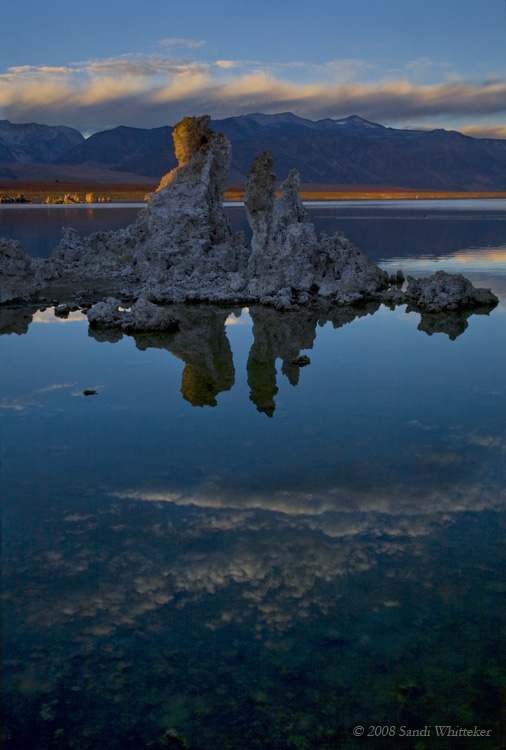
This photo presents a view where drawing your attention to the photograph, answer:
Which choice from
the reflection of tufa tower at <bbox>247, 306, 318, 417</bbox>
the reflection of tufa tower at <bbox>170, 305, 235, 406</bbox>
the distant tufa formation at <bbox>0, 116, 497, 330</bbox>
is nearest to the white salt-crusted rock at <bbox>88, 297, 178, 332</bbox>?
the reflection of tufa tower at <bbox>170, 305, 235, 406</bbox>

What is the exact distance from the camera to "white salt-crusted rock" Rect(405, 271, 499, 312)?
50.1 ft

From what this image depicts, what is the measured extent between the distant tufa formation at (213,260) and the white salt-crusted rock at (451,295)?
0.02 meters

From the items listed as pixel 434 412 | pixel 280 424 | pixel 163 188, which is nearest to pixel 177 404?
pixel 280 424

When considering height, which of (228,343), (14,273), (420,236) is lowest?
(228,343)

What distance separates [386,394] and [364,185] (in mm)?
191596

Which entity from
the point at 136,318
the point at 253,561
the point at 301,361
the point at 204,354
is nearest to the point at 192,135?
the point at 136,318

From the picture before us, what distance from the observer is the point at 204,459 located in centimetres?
676

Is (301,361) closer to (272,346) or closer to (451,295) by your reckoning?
(272,346)

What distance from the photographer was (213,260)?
58.7 feet

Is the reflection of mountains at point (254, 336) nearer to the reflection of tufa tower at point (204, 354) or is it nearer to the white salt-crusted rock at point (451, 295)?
the reflection of tufa tower at point (204, 354)

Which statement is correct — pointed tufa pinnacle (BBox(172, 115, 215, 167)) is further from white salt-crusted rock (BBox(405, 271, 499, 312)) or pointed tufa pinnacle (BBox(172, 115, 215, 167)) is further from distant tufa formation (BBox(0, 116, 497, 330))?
white salt-crusted rock (BBox(405, 271, 499, 312))

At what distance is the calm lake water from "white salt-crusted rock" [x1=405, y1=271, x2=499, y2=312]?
5855mm

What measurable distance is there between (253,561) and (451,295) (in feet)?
38.4

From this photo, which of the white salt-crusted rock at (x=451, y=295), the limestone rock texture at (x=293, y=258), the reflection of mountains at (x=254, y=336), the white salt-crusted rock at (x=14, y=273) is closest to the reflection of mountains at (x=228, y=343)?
the reflection of mountains at (x=254, y=336)
